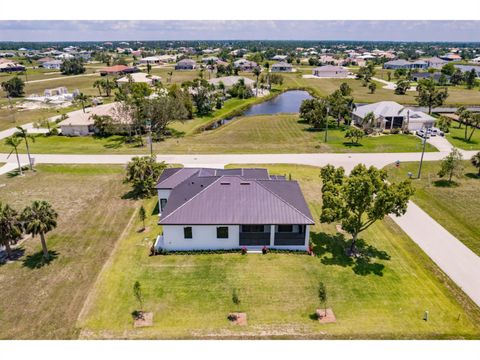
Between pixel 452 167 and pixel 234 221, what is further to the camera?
pixel 452 167

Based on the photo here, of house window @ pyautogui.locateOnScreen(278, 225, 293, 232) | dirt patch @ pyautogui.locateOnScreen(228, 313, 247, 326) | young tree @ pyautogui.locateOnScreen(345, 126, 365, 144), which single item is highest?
young tree @ pyautogui.locateOnScreen(345, 126, 365, 144)

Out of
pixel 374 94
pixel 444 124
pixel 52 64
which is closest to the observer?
pixel 444 124

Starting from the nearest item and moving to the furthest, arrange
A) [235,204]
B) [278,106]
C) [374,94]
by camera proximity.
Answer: [235,204] < [278,106] < [374,94]

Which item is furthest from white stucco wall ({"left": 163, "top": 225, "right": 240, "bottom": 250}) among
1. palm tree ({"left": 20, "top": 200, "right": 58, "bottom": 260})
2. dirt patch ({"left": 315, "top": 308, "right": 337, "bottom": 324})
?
dirt patch ({"left": 315, "top": 308, "right": 337, "bottom": 324})

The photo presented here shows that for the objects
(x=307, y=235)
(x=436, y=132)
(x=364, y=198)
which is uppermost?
(x=364, y=198)

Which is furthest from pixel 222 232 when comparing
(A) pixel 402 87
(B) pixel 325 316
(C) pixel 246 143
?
(A) pixel 402 87

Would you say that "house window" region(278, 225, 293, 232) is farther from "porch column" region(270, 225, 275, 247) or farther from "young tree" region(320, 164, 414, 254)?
"young tree" region(320, 164, 414, 254)

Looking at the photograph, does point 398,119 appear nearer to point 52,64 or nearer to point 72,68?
point 72,68

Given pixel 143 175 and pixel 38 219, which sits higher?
pixel 38 219

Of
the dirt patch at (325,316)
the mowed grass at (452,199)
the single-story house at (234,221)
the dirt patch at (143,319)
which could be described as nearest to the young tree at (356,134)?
the mowed grass at (452,199)
